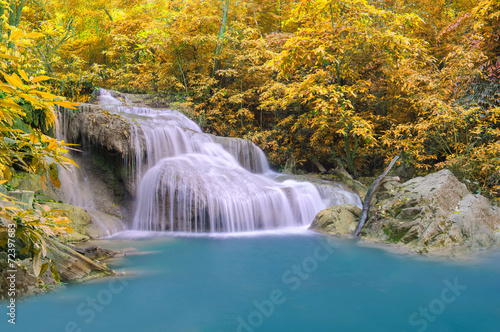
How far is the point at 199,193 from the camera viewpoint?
689 centimetres

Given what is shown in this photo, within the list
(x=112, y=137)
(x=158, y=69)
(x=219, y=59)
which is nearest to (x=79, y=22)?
(x=158, y=69)

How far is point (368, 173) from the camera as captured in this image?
36.4 ft

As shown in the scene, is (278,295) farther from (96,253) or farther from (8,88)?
(8,88)

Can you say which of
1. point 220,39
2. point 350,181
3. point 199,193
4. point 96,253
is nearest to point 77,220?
point 96,253

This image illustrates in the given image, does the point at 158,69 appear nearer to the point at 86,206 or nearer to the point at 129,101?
the point at 129,101

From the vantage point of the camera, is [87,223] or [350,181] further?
[350,181]

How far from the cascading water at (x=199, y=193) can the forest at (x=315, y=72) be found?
203 centimetres

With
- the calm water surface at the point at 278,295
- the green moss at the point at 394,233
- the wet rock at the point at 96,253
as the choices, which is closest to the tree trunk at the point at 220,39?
the calm water surface at the point at 278,295

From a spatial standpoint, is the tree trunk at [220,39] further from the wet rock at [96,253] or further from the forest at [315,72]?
the wet rock at [96,253]

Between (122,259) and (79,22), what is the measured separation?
13.1m

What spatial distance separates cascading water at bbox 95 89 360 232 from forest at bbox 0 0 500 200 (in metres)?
2.03

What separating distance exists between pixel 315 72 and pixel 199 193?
519cm

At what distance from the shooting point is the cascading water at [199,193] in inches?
269

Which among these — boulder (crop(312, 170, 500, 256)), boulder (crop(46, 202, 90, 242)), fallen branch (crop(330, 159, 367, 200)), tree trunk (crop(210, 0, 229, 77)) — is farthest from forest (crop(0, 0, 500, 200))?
boulder (crop(312, 170, 500, 256))
